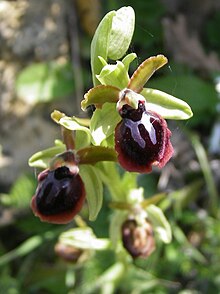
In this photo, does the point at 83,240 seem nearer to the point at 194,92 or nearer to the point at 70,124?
the point at 70,124

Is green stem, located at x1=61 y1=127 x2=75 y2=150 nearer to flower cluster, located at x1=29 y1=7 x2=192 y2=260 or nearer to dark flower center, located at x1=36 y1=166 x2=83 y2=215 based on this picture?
flower cluster, located at x1=29 y1=7 x2=192 y2=260

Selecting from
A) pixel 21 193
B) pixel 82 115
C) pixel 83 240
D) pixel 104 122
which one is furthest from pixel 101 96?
pixel 82 115

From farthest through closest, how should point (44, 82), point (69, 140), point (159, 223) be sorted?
point (44, 82) → point (159, 223) → point (69, 140)

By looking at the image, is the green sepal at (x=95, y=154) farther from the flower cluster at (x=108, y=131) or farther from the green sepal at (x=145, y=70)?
the green sepal at (x=145, y=70)

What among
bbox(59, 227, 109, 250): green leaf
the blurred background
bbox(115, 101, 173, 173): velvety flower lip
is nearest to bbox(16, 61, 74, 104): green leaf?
the blurred background


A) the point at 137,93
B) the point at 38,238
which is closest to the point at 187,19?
the point at 38,238

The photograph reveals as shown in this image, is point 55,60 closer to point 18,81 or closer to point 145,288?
point 18,81
